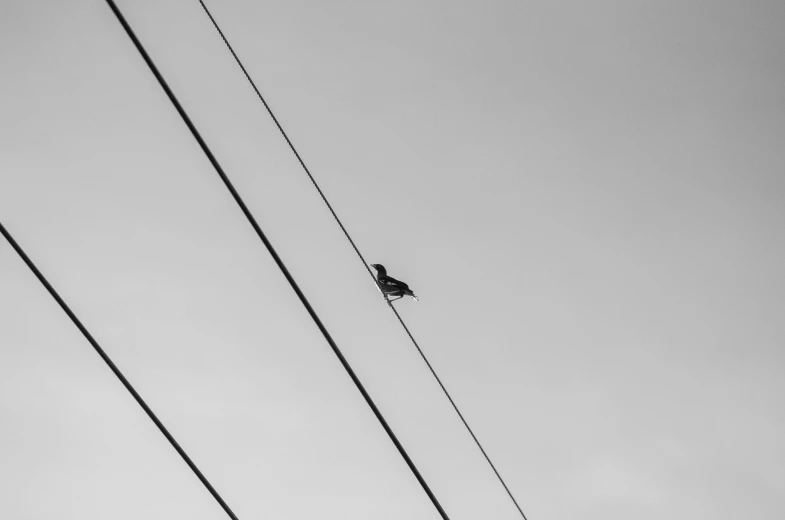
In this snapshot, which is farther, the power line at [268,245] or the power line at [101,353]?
the power line at [101,353]

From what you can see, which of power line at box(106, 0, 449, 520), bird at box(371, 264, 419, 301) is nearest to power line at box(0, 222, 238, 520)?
power line at box(106, 0, 449, 520)

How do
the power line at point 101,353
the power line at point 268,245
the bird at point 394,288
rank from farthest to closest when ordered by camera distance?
the bird at point 394,288
the power line at point 101,353
the power line at point 268,245

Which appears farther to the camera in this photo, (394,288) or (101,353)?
(394,288)

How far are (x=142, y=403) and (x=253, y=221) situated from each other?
4.09 feet

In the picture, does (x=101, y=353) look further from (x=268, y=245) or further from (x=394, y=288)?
(x=394, y=288)

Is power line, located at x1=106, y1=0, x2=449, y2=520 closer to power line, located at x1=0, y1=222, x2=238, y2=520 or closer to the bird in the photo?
power line, located at x1=0, y1=222, x2=238, y2=520

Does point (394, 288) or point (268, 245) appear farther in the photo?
point (394, 288)

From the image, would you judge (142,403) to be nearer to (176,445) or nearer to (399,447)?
Answer: (176,445)

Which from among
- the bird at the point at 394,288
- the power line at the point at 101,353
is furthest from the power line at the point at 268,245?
the bird at the point at 394,288

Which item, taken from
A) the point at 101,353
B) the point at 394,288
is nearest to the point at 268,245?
the point at 101,353

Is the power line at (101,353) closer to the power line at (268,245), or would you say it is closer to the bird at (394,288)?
the power line at (268,245)

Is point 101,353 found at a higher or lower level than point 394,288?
lower

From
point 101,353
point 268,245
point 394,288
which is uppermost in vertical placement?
point 394,288

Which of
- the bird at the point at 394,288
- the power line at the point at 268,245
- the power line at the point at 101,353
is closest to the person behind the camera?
the power line at the point at 268,245
